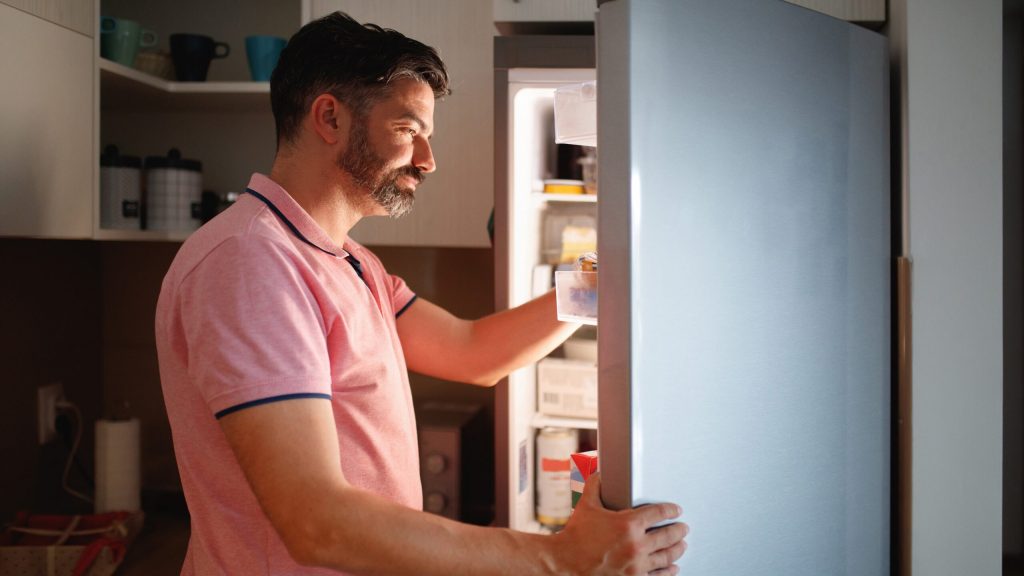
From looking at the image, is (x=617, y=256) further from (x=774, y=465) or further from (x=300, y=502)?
(x=300, y=502)

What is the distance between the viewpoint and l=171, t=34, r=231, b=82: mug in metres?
1.87

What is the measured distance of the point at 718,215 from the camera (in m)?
0.80

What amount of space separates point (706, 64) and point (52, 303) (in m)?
1.81

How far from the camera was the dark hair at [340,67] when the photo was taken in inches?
45.5

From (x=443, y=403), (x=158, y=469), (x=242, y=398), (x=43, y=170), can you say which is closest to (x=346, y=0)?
(x=43, y=170)

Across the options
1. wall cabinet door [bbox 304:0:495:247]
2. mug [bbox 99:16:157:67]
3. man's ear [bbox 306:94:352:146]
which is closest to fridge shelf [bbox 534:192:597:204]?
wall cabinet door [bbox 304:0:495:247]

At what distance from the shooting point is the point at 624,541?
29.4 inches

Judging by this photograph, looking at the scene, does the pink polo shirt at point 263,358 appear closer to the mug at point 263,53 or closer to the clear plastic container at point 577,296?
the clear plastic container at point 577,296

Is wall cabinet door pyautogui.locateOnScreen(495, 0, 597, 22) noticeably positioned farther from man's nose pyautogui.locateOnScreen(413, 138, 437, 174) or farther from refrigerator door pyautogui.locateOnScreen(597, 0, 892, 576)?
refrigerator door pyautogui.locateOnScreen(597, 0, 892, 576)

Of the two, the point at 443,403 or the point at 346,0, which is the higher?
the point at 346,0

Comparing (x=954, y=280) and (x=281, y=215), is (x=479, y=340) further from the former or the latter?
(x=954, y=280)

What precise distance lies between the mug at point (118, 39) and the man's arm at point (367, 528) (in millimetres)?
1236

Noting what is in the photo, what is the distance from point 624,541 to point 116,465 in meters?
1.56

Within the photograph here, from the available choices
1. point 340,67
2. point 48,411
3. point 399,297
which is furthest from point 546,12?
point 48,411
